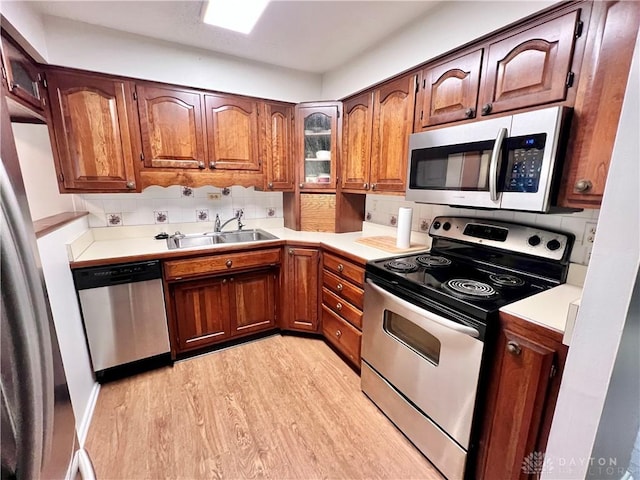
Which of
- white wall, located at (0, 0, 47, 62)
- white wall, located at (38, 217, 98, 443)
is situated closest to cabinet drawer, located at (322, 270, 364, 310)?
white wall, located at (38, 217, 98, 443)

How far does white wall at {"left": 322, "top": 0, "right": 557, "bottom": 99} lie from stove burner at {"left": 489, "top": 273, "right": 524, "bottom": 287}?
1.19 metres

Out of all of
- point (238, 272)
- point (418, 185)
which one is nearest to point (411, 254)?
point (418, 185)

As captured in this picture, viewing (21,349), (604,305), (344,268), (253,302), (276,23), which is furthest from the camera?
(253,302)

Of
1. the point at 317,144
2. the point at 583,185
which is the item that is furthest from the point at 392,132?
the point at 583,185

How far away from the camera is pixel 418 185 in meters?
1.73

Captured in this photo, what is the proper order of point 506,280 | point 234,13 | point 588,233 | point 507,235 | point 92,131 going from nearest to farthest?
1. point 588,233
2. point 506,280
3. point 507,235
4. point 234,13
5. point 92,131

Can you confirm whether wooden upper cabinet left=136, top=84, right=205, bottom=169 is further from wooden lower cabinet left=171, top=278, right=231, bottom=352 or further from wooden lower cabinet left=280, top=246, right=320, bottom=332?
wooden lower cabinet left=280, top=246, right=320, bottom=332

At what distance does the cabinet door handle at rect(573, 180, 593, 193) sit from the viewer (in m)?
1.08

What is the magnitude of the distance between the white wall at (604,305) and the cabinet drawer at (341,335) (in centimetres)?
129

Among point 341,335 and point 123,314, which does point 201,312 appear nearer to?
point 123,314

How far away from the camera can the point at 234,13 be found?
1.67 metres

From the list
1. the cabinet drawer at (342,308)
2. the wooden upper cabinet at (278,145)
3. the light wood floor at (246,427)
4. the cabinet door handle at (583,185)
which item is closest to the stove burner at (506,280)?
the cabinet door handle at (583,185)

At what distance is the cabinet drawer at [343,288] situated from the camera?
1904mm

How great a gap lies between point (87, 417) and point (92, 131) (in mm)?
1783
